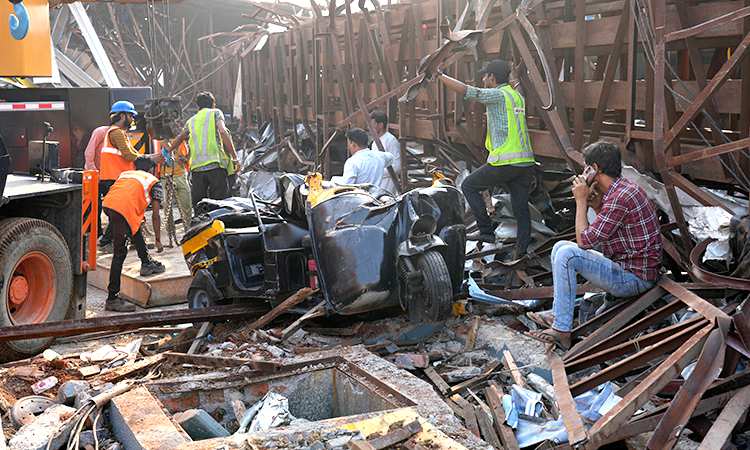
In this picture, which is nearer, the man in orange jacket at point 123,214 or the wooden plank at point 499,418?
the wooden plank at point 499,418

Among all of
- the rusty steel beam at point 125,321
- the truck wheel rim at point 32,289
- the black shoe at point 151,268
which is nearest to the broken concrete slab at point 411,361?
the rusty steel beam at point 125,321

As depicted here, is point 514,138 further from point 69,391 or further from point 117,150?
point 117,150

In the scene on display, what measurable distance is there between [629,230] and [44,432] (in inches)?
145

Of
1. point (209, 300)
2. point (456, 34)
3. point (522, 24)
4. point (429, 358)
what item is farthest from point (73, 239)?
point (522, 24)

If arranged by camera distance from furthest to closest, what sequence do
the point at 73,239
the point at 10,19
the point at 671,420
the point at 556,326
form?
the point at 73,239 → the point at 10,19 → the point at 556,326 → the point at 671,420

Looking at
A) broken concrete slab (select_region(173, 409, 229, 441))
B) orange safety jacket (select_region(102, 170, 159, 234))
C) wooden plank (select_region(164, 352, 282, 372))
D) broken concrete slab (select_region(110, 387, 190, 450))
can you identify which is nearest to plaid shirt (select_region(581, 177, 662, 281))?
wooden plank (select_region(164, 352, 282, 372))

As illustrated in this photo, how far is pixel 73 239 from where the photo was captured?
6.12 meters

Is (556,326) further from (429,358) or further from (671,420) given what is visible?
(671,420)

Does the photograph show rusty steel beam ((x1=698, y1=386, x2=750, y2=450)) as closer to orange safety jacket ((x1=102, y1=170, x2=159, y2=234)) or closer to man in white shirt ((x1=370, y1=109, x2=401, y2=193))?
man in white shirt ((x1=370, y1=109, x2=401, y2=193))

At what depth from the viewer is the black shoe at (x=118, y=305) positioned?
699cm

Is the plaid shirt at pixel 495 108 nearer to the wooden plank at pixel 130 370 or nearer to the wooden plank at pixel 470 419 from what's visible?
the wooden plank at pixel 470 419

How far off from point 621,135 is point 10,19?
18.0ft

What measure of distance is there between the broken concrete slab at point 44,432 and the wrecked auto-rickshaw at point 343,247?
6.17 feet

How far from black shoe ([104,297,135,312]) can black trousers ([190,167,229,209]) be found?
7.12 ft
